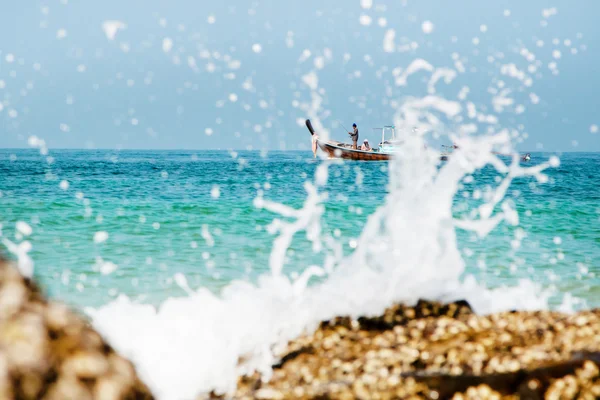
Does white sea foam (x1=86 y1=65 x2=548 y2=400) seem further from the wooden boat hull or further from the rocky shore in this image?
the wooden boat hull

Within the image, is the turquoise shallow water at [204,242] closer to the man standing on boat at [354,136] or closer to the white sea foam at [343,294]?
the white sea foam at [343,294]

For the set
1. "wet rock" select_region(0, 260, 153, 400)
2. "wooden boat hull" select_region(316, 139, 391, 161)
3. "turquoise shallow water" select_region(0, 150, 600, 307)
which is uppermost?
"wet rock" select_region(0, 260, 153, 400)

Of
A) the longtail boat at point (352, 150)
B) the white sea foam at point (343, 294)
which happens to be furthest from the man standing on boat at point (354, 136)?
the white sea foam at point (343, 294)

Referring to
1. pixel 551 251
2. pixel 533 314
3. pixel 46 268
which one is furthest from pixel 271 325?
pixel 551 251

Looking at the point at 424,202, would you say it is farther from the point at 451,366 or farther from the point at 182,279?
the point at 182,279

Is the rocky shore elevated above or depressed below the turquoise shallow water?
above

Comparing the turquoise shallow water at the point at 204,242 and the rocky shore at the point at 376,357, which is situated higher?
the rocky shore at the point at 376,357

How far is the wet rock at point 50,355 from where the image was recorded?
4.90ft

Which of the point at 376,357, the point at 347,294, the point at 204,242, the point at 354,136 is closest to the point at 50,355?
the point at 376,357

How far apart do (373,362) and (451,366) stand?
0.58 m

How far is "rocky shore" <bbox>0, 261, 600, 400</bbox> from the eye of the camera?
1.56 meters

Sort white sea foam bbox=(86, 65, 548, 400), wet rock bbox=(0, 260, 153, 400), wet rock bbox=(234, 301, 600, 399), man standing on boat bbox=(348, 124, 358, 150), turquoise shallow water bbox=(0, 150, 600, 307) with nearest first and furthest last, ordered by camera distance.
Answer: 1. wet rock bbox=(0, 260, 153, 400)
2. wet rock bbox=(234, 301, 600, 399)
3. white sea foam bbox=(86, 65, 548, 400)
4. turquoise shallow water bbox=(0, 150, 600, 307)
5. man standing on boat bbox=(348, 124, 358, 150)

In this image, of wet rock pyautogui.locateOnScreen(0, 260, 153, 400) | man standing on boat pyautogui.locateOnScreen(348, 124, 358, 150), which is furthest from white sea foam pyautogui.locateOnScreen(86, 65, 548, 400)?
man standing on boat pyautogui.locateOnScreen(348, 124, 358, 150)

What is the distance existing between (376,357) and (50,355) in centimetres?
362
